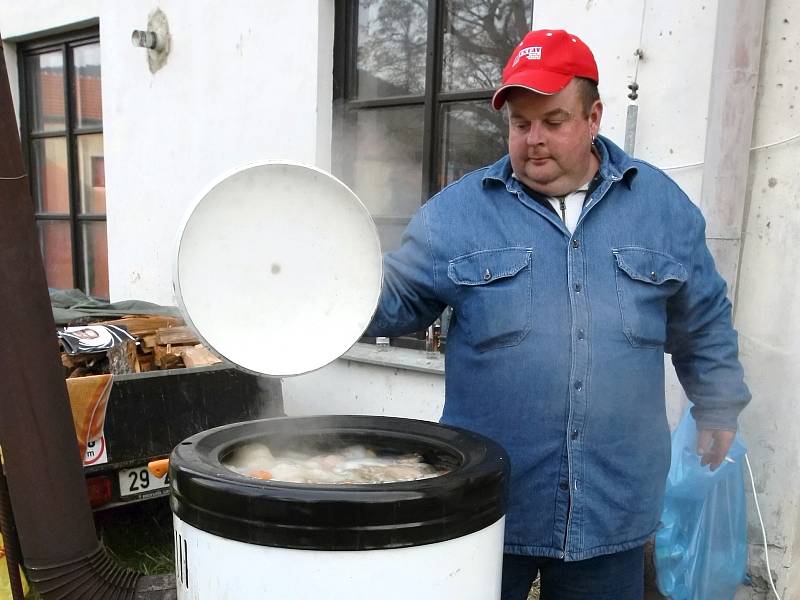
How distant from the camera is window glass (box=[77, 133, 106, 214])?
5.93 m

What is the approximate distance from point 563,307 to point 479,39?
7.49 feet

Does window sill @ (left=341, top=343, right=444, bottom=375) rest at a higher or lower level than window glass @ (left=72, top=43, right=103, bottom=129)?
lower

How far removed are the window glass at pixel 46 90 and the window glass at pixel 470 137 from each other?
3940 mm

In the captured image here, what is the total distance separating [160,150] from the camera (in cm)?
491

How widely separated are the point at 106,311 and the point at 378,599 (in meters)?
3.24

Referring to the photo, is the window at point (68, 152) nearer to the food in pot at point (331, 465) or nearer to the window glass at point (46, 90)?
the window glass at point (46, 90)

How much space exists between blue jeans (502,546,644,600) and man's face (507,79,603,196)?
89 cm

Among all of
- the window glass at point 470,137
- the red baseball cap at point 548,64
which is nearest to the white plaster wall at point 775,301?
the red baseball cap at point 548,64

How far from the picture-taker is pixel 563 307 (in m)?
1.67

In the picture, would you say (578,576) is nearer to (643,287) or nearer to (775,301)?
(643,287)

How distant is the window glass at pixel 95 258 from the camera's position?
6012 mm

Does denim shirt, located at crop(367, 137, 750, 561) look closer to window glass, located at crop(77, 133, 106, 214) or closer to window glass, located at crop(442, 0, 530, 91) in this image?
window glass, located at crop(442, 0, 530, 91)

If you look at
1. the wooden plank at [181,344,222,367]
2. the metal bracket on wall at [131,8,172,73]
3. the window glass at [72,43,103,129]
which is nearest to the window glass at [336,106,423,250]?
the wooden plank at [181,344,222,367]

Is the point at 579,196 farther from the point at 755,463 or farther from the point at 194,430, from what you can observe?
the point at 194,430
